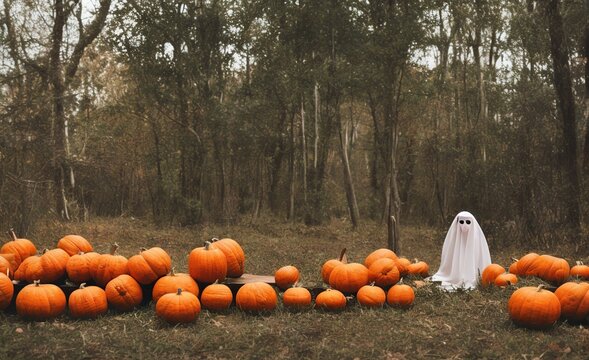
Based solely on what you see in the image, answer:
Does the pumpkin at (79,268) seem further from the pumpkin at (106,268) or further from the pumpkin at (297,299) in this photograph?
the pumpkin at (297,299)

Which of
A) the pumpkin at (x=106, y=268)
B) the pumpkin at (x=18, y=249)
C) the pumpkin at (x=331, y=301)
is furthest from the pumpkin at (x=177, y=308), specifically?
the pumpkin at (x=18, y=249)

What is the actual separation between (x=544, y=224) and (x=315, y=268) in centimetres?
510

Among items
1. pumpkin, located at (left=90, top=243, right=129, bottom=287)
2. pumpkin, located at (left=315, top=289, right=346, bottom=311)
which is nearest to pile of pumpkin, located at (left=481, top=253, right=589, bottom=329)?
pumpkin, located at (left=315, top=289, right=346, bottom=311)

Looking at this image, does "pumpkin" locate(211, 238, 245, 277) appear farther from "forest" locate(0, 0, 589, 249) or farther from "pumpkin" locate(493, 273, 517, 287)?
"forest" locate(0, 0, 589, 249)

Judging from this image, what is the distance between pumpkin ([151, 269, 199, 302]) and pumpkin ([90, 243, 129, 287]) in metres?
0.41

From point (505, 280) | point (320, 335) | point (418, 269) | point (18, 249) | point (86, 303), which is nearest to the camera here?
point (320, 335)

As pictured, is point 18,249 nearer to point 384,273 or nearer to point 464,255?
point 384,273

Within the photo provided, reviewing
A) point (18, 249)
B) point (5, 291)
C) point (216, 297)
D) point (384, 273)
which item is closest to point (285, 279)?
point (216, 297)

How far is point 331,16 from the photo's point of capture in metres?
18.2

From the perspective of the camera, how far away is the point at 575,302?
556 centimetres

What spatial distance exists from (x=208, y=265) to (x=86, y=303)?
48.7 inches

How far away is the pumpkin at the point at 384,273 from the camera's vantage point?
648cm

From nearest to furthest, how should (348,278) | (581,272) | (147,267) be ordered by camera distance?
1. (147,267)
2. (348,278)
3. (581,272)

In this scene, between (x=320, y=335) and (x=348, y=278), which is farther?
(x=348, y=278)
